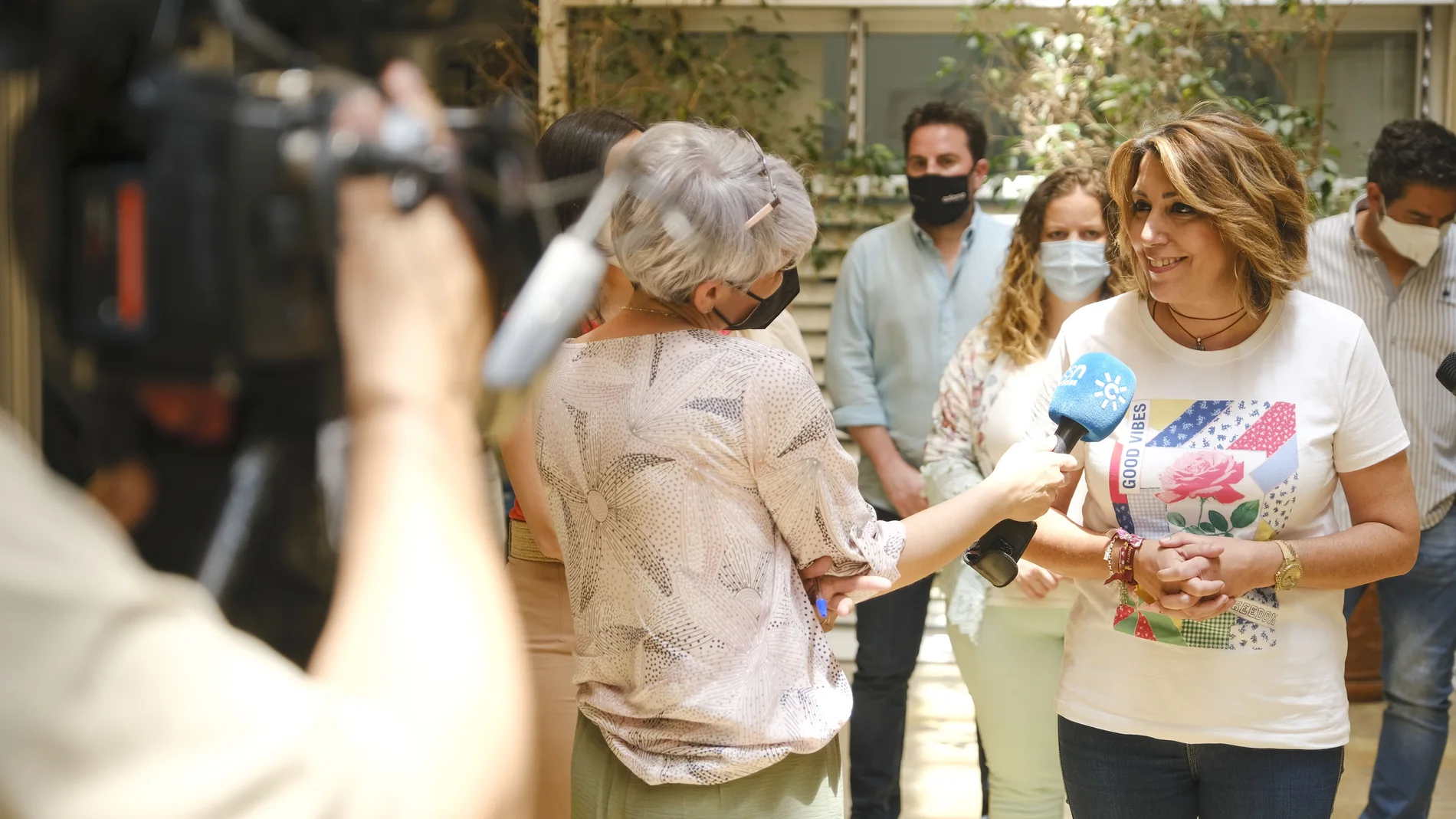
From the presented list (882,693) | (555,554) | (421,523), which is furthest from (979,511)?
(882,693)

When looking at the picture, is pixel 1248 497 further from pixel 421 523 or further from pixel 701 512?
pixel 421 523

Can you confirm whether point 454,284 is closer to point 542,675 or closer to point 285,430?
point 285,430

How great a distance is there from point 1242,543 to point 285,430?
1545 millimetres

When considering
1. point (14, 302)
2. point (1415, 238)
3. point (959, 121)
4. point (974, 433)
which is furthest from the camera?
point (959, 121)

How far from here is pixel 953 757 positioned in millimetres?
4016

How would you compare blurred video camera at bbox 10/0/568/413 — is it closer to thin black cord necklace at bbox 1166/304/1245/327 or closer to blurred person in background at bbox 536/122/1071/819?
blurred person in background at bbox 536/122/1071/819

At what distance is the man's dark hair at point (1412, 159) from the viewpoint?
10.9 ft

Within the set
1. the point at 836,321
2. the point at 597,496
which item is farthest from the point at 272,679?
the point at 836,321

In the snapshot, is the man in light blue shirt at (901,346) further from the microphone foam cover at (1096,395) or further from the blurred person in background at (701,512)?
the blurred person in background at (701,512)

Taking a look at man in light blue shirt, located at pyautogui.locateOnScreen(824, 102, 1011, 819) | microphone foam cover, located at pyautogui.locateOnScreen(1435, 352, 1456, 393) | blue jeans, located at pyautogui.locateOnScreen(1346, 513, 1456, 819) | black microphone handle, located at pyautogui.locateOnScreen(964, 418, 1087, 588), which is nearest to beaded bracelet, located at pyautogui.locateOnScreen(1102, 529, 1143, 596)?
black microphone handle, located at pyautogui.locateOnScreen(964, 418, 1087, 588)

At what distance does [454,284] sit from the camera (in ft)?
1.40

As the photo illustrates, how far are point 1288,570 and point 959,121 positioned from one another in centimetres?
219

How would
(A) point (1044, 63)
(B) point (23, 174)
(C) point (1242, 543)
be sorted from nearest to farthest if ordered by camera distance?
(B) point (23, 174) < (C) point (1242, 543) < (A) point (1044, 63)

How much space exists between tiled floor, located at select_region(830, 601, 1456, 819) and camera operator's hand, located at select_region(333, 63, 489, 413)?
3231 millimetres
